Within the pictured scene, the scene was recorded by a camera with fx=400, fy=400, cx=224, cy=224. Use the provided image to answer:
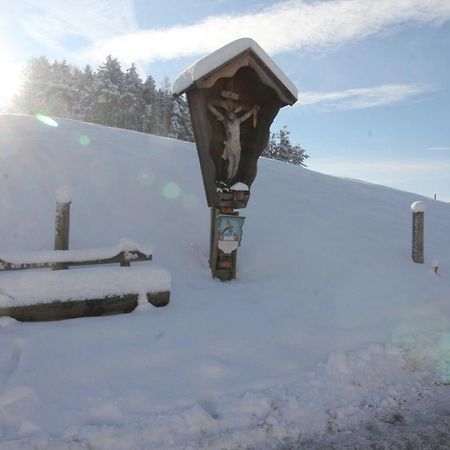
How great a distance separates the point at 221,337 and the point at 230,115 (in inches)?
161

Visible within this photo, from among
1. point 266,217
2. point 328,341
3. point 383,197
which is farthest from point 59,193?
point 383,197

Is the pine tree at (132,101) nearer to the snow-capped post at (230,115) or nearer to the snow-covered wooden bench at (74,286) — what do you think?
the snow-capped post at (230,115)

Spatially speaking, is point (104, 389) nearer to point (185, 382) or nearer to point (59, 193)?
point (185, 382)

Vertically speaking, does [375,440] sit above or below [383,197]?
below

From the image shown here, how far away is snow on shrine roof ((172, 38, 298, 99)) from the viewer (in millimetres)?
6192

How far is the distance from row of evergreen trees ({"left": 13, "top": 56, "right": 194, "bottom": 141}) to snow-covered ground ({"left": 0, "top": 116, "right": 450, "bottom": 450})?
3474cm

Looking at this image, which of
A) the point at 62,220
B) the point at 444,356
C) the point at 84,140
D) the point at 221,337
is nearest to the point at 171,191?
the point at 84,140

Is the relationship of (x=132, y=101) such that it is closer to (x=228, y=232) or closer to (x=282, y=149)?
(x=282, y=149)

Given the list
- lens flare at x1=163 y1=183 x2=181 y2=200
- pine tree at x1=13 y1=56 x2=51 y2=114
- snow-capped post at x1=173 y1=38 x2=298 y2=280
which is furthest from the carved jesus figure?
pine tree at x1=13 y1=56 x2=51 y2=114

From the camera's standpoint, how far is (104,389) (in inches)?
127

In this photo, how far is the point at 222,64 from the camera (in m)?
6.27

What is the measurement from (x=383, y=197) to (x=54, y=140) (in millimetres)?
11045

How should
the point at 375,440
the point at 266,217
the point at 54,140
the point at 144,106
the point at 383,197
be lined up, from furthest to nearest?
the point at 144,106
the point at 383,197
the point at 54,140
the point at 266,217
the point at 375,440

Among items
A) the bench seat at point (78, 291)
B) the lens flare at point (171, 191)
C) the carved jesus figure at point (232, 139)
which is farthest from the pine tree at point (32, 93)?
the bench seat at point (78, 291)
